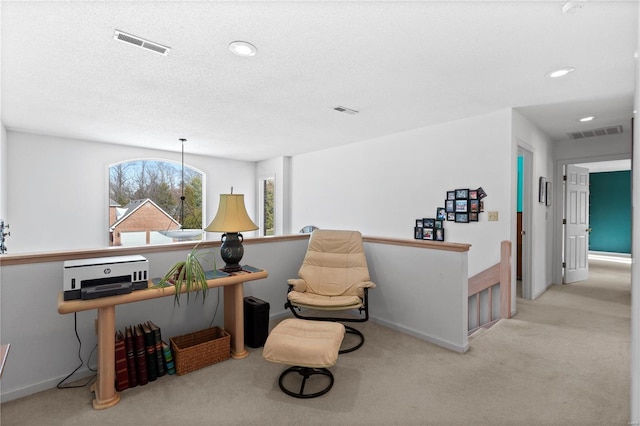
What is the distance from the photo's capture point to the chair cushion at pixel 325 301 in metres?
2.71

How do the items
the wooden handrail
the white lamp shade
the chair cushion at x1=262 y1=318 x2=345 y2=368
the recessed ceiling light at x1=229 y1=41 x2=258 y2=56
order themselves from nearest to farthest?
1. the chair cushion at x1=262 y1=318 x2=345 y2=368
2. the recessed ceiling light at x1=229 y1=41 x2=258 y2=56
3. the white lamp shade
4. the wooden handrail

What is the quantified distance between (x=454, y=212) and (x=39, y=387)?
14.2 ft

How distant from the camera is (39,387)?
6.93ft

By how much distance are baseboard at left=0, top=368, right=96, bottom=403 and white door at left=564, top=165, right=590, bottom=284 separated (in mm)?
6529

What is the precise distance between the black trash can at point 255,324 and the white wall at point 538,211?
295 centimetres

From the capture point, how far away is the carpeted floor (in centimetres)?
186

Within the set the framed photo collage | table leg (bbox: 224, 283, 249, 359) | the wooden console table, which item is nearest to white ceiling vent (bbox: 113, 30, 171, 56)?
the wooden console table

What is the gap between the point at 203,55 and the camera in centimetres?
236

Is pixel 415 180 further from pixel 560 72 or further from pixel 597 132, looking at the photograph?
pixel 597 132

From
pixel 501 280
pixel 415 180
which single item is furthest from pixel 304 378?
pixel 415 180

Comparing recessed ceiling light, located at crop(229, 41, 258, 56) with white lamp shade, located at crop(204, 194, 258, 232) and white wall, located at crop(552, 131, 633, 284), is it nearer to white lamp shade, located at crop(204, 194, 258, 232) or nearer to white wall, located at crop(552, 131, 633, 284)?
white lamp shade, located at crop(204, 194, 258, 232)

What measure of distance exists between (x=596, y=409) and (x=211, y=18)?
3.43m

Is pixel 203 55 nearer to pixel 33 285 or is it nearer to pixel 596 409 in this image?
pixel 33 285

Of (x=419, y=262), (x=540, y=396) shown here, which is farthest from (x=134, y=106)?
(x=540, y=396)
